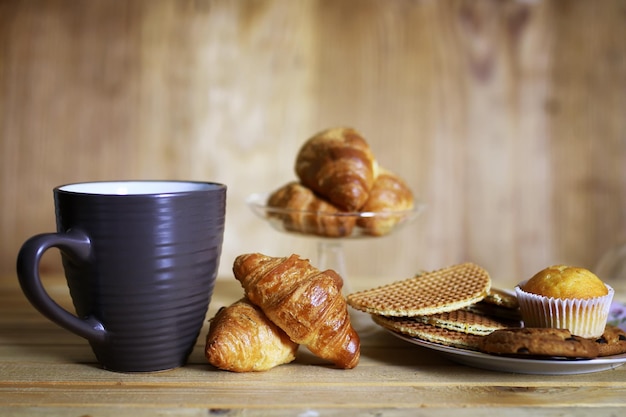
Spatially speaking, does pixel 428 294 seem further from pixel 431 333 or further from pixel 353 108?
pixel 353 108

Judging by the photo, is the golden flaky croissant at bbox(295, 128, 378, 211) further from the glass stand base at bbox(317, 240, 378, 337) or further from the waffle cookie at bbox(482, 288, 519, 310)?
the waffle cookie at bbox(482, 288, 519, 310)

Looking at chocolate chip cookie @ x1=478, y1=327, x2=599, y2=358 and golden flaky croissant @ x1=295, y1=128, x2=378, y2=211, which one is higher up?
golden flaky croissant @ x1=295, y1=128, x2=378, y2=211

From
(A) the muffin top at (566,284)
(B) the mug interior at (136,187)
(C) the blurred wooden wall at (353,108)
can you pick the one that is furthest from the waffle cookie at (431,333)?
(C) the blurred wooden wall at (353,108)

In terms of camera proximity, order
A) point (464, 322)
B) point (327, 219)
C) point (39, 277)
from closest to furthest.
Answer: point (39, 277), point (464, 322), point (327, 219)

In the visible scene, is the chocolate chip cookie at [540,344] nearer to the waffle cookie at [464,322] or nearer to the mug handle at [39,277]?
the waffle cookie at [464,322]

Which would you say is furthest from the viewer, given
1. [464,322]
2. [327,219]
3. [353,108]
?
[353,108]

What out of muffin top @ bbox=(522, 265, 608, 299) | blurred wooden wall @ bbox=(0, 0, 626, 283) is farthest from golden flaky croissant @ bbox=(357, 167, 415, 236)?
blurred wooden wall @ bbox=(0, 0, 626, 283)

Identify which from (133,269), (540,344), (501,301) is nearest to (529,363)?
(540,344)

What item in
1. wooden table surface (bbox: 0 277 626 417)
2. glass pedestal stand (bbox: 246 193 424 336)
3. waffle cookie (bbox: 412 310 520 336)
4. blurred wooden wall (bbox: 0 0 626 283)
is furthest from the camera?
blurred wooden wall (bbox: 0 0 626 283)
